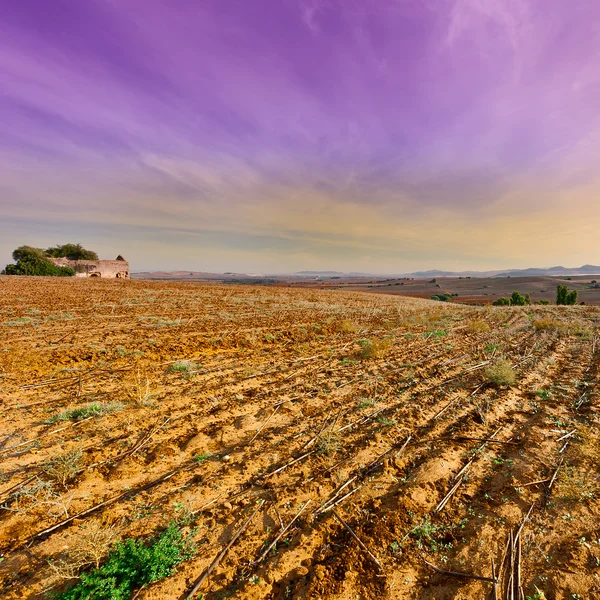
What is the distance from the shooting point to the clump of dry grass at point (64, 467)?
3.50 metres

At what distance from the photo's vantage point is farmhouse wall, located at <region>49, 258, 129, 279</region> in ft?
155

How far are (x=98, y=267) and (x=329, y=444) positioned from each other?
183 ft

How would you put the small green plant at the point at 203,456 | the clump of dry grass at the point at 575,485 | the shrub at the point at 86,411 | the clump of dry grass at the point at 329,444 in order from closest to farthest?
the clump of dry grass at the point at 575,485 → the small green plant at the point at 203,456 → the clump of dry grass at the point at 329,444 → the shrub at the point at 86,411

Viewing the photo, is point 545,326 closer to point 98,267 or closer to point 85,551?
point 85,551

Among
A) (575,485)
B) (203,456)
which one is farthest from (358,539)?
(575,485)

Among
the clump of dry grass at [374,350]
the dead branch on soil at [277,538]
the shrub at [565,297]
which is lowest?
the dead branch on soil at [277,538]

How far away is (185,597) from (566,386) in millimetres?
8417

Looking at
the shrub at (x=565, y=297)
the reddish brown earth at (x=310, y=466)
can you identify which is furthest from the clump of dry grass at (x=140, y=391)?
the shrub at (x=565, y=297)

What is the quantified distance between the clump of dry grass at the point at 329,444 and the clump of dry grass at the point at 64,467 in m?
3.20

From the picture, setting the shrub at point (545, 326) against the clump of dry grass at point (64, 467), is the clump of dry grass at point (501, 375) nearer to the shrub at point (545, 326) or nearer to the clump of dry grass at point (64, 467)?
the clump of dry grass at point (64, 467)

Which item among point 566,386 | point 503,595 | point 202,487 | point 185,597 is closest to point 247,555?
point 185,597

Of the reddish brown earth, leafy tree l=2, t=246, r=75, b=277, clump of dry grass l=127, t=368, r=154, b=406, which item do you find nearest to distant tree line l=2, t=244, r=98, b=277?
leafy tree l=2, t=246, r=75, b=277

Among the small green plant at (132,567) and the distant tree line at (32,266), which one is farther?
the distant tree line at (32,266)

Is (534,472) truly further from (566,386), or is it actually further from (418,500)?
(566,386)
